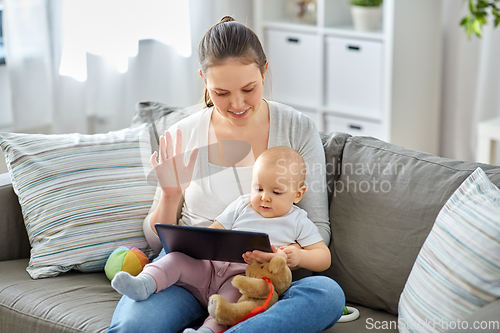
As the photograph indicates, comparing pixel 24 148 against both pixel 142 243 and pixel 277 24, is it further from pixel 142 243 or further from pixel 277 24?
pixel 277 24

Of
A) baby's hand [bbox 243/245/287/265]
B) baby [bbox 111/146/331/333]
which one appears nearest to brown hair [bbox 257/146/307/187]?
baby [bbox 111/146/331/333]

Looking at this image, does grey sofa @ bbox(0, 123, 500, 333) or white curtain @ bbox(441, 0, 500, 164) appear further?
white curtain @ bbox(441, 0, 500, 164)

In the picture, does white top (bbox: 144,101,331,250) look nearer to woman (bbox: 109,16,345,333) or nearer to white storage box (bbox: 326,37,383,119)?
woman (bbox: 109,16,345,333)

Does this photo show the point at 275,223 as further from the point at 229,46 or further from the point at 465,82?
the point at 465,82

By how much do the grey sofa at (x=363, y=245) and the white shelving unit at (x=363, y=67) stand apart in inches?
57.5

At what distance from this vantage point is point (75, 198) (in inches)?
65.7

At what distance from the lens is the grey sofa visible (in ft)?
4.60

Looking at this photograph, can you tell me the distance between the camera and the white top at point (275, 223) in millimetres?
1403

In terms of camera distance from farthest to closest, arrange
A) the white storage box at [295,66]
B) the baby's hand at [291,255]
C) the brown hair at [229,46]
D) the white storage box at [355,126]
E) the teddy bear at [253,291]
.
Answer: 1. the white storage box at [295,66]
2. the white storage box at [355,126]
3. the brown hair at [229,46]
4. the baby's hand at [291,255]
5. the teddy bear at [253,291]

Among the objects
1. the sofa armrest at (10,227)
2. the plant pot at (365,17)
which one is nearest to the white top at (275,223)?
the sofa armrest at (10,227)

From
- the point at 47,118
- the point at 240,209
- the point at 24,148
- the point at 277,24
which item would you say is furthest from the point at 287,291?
the point at 277,24

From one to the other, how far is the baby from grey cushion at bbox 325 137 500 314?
0.11 m

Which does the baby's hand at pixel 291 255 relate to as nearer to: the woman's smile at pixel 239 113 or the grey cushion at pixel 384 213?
the grey cushion at pixel 384 213

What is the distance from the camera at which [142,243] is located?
5.58 feet
